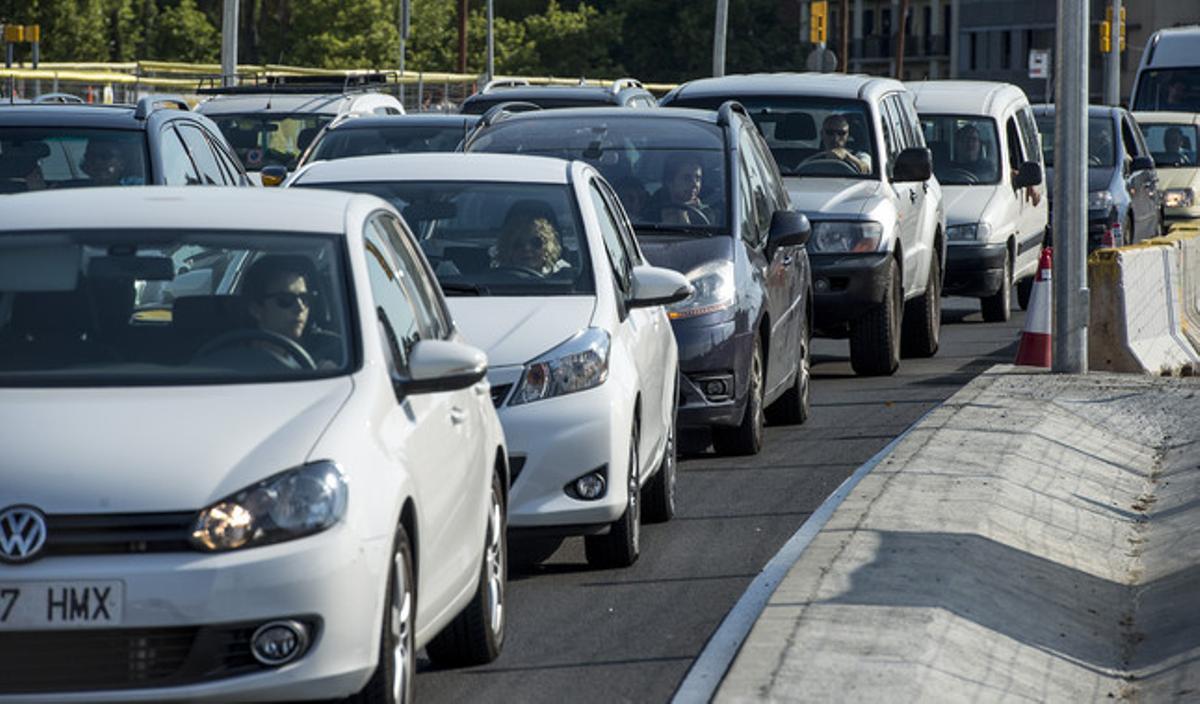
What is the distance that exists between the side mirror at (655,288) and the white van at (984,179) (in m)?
12.0

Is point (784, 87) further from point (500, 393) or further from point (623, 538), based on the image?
point (500, 393)

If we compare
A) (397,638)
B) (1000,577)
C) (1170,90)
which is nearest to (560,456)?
(1000,577)

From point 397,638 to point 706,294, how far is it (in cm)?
643

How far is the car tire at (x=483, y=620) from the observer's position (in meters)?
8.05

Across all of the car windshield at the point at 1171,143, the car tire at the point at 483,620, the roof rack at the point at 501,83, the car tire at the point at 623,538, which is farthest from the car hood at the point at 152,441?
the car windshield at the point at 1171,143

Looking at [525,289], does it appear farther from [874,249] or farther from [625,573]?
[874,249]

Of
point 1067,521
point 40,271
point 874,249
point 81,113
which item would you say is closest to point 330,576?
point 40,271

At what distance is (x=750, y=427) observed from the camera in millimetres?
13500

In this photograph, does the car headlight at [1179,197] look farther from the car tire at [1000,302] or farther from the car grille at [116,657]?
the car grille at [116,657]

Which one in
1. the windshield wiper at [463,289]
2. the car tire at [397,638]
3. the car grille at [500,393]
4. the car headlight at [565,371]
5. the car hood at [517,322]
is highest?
the windshield wiper at [463,289]

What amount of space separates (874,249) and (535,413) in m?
8.56

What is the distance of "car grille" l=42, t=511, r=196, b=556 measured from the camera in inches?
241

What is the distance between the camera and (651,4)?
11050 cm

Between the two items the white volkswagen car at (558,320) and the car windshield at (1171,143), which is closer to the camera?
the white volkswagen car at (558,320)
